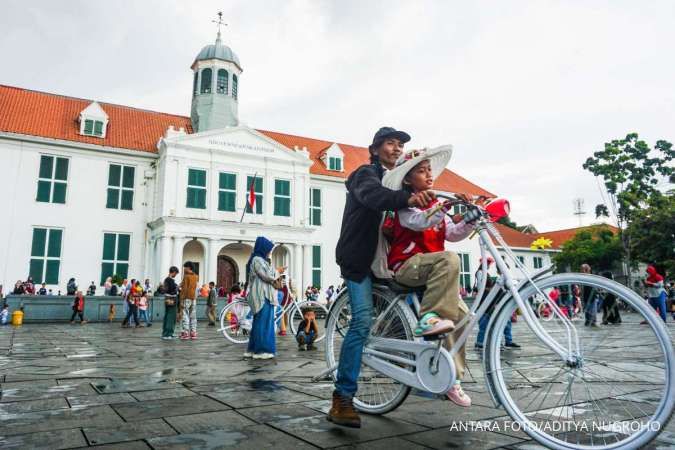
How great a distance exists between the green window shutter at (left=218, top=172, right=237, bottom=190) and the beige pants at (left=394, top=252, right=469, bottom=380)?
22.9 meters

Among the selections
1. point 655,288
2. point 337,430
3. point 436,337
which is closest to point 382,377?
point 337,430

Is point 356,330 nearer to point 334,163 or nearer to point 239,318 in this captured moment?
point 239,318

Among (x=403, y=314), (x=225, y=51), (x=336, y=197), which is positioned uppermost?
(x=225, y=51)

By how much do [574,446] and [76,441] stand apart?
2.57 meters

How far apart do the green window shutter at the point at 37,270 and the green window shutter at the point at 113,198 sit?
4024 millimetres

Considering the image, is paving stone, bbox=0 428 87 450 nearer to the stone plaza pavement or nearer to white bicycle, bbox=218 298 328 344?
the stone plaza pavement

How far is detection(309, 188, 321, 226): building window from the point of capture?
94.2 ft

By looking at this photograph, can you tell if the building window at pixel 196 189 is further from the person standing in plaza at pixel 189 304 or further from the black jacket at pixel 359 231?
the black jacket at pixel 359 231

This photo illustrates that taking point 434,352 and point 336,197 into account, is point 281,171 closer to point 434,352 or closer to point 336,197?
point 336,197

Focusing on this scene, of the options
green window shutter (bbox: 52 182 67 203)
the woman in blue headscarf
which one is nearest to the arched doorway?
green window shutter (bbox: 52 182 67 203)

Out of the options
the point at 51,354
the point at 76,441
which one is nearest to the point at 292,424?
the point at 76,441

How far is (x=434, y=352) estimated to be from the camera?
279cm

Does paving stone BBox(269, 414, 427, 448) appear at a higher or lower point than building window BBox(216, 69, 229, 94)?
lower

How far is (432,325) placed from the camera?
268cm
